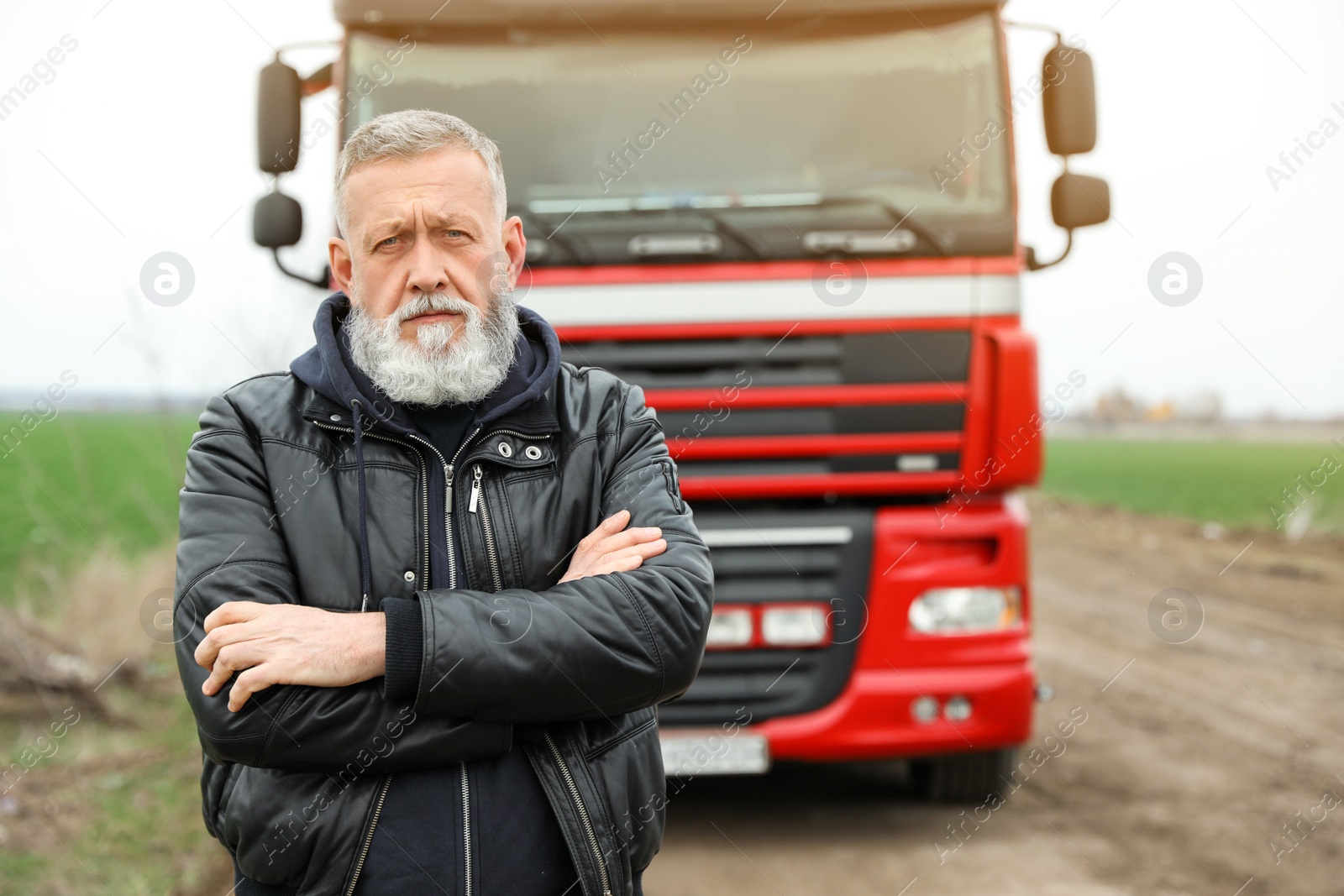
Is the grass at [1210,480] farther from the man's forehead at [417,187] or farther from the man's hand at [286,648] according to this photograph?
the man's hand at [286,648]

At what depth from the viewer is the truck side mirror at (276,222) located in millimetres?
3857

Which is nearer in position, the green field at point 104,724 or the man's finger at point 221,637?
the man's finger at point 221,637

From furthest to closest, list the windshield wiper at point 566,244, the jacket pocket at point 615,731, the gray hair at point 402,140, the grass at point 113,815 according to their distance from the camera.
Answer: the windshield wiper at point 566,244, the grass at point 113,815, the gray hair at point 402,140, the jacket pocket at point 615,731

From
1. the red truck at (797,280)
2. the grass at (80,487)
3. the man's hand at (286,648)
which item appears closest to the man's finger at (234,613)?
the man's hand at (286,648)

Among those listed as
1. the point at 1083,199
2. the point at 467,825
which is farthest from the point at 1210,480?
the point at 467,825

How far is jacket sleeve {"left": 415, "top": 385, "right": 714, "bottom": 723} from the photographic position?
5.20ft

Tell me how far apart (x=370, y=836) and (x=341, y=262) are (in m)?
0.98

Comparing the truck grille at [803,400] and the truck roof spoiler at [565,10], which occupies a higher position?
the truck roof spoiler at [565,10]

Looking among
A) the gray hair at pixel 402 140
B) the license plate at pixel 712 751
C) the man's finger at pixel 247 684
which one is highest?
the gray hair at pixel 402 140

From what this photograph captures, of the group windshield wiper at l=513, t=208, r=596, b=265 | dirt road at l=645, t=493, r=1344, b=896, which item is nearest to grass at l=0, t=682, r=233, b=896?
dirt road at l=645, t=493, r=1344, b=896

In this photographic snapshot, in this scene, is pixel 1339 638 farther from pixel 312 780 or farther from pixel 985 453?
pixel 312 780

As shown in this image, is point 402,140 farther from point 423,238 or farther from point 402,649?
point 402,649

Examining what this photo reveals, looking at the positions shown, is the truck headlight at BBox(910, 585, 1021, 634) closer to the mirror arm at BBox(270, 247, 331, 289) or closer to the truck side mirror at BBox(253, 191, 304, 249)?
the mirror arm at BBox(270, 247, 331, 289)

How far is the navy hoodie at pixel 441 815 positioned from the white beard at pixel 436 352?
6cm
